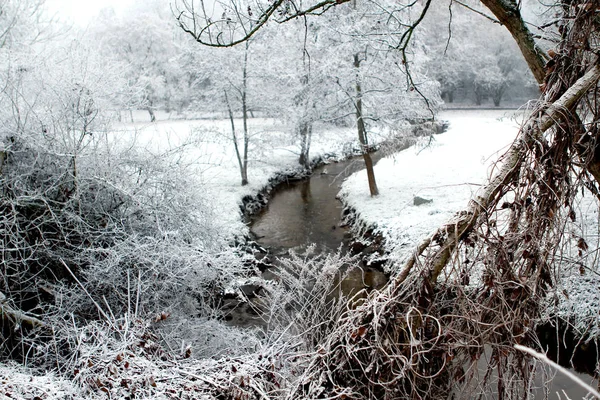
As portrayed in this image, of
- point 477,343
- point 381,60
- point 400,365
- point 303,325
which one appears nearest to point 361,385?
point 400,365

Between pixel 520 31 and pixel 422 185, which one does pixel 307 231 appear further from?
pixel 520 31

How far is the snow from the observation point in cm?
1042

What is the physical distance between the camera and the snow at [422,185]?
10.4m

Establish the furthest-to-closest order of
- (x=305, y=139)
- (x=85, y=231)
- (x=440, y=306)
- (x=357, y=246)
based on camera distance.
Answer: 1. (x=305, y=139)
2. (x=357, y=246)
3. (x=85, y=231)
4. (x=440, y=306)

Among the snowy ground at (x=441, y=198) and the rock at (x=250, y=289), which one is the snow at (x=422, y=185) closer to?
the snowy ground at (x=441, y=198)

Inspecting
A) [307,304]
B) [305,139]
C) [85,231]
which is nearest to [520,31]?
[307,304]

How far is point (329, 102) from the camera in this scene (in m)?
14.6

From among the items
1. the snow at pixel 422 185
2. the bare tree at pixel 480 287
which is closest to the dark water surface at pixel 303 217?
the snow at pixel 422 185

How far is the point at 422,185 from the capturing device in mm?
14695

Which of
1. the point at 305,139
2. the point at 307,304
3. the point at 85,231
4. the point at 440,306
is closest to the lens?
the point at 440,306

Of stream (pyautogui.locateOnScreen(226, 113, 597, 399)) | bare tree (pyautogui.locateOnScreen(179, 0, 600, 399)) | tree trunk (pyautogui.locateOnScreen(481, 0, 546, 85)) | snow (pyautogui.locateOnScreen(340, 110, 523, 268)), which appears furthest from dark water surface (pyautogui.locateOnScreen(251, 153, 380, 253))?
bare tree (pyautogui.locateOnScreen(179, 0, 600, 399))

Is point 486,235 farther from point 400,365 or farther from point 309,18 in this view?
point 309,18

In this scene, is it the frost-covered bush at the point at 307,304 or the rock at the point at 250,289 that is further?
the rock at the point at 250,289

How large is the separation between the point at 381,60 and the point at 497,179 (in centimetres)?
1063
